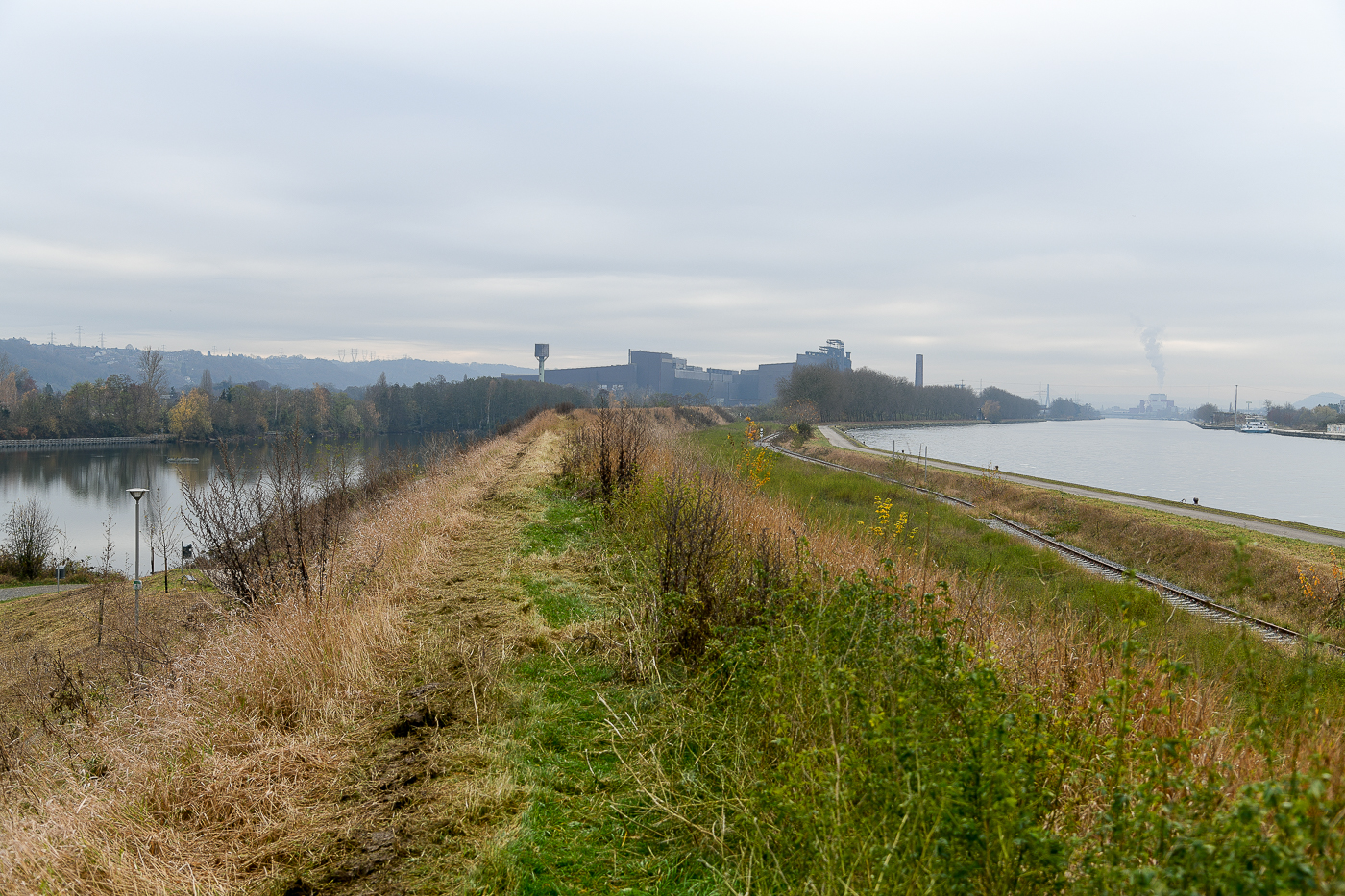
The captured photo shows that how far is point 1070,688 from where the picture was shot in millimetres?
4922

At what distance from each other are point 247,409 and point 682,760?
113973 millimetres

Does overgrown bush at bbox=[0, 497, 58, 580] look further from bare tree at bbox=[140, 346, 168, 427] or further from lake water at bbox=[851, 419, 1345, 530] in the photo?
bare tree at bbox=[140, 346, 168, 427]

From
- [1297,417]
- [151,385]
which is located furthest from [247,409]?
[1297,417]

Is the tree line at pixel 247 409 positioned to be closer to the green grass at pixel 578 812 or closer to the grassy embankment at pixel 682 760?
the grassy embankment at pixel 682 760

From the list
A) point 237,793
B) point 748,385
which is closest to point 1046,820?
point 237,793

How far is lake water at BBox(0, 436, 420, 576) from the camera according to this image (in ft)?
123

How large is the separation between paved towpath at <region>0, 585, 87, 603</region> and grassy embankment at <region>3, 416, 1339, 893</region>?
93.3ft

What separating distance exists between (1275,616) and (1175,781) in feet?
46.2

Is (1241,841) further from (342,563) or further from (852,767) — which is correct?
(342,563)

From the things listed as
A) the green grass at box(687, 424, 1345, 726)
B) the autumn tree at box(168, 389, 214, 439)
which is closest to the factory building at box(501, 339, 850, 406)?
the autumn tree at box(168, 389, 214, 439)

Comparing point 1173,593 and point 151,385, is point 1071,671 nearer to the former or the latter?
point 1173,593

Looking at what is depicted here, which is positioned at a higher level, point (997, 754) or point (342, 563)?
point (997, 754)

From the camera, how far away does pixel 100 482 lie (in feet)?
190

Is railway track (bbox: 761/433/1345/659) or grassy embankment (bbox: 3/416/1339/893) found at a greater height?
grassy embankment (bbox: 3/416/1339/893)
